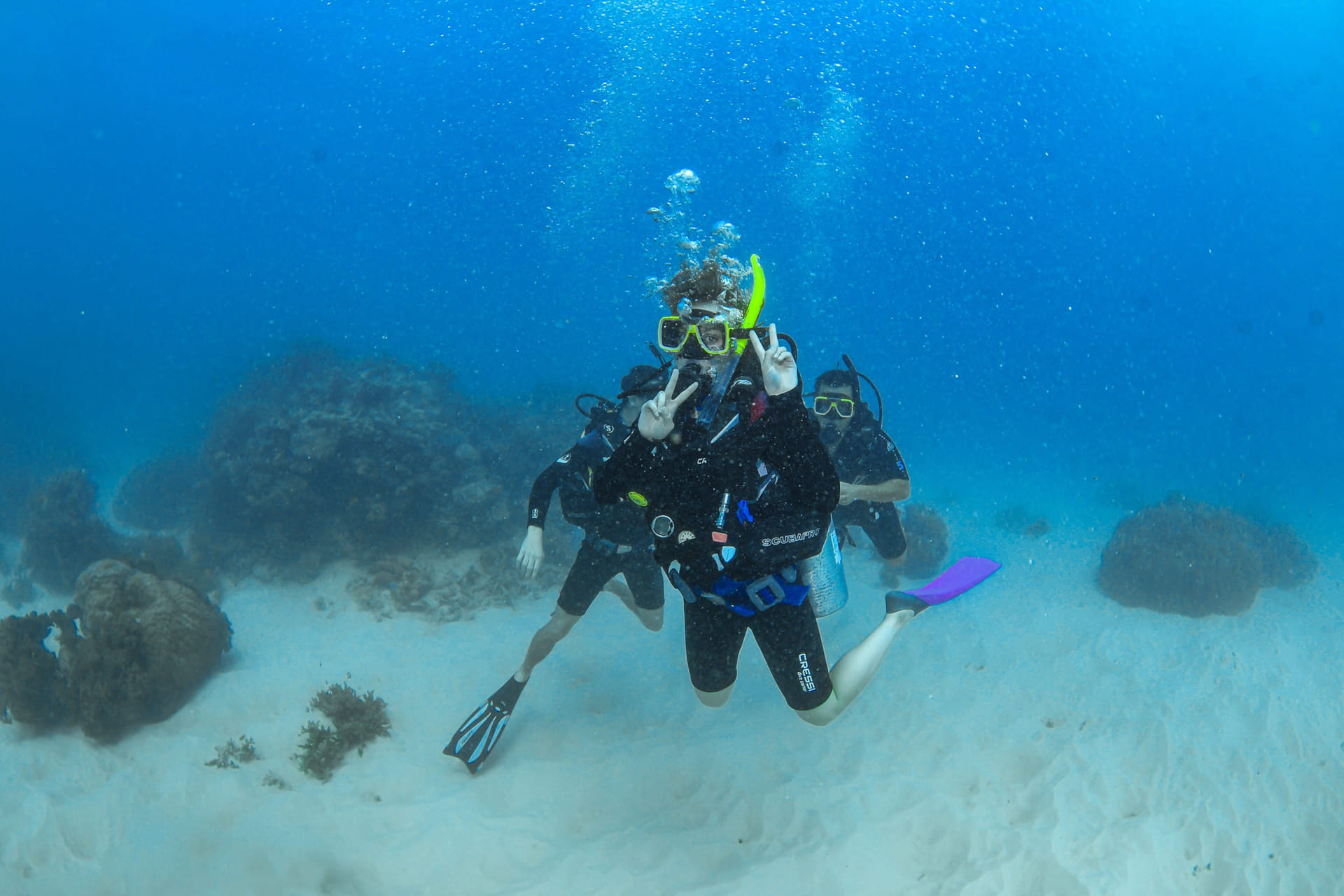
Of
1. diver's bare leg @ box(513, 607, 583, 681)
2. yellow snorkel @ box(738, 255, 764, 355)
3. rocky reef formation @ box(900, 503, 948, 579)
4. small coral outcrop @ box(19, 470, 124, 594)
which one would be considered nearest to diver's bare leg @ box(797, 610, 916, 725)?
yellow snorkel @ box(738, 255, 764, 355)

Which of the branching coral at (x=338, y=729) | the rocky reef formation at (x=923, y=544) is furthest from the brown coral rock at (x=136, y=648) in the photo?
the rocky reef formation at (x=923, y=544)

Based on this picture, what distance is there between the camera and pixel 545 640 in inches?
236

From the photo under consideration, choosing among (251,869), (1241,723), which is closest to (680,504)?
(251,869)

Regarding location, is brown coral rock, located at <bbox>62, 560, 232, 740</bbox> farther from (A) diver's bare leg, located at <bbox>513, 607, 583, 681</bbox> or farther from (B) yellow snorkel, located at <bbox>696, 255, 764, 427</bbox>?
(B) yellow snorkel, located at <bbox>696, 255, 764, 427</bbox>

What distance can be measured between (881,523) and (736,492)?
465 centimetres

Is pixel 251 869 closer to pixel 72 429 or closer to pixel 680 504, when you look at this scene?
pixel 680 504

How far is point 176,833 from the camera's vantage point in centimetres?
476

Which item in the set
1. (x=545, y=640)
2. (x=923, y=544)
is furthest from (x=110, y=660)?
(x=923, y=544)

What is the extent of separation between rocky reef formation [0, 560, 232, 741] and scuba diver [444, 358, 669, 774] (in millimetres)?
3468

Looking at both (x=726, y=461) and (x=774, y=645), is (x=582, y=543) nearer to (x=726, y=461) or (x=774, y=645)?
(x=774, y=645)

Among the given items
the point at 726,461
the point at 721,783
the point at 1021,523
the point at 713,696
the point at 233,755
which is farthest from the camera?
the point at 1021,523

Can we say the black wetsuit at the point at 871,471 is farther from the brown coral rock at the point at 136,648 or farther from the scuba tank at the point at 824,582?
the brown coral rock at the point at 136,648

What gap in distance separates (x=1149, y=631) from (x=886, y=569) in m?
3.78

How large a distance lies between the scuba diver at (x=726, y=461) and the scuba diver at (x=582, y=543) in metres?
1.72
